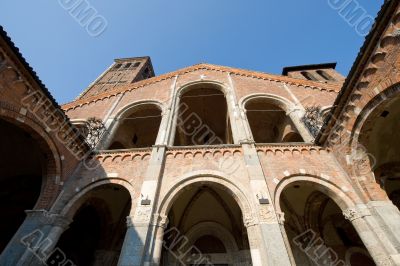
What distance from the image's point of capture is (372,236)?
5945 millimetres

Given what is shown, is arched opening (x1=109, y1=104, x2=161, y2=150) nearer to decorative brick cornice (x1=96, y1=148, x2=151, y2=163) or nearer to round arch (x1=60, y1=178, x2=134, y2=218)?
decorative brick cornice (x1=96, y1=148, x2=151, y2=163)

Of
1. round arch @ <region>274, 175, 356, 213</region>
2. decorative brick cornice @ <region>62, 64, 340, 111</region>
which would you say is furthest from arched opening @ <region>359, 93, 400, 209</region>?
decorative brick cornice @ <region>62, 64, 340, 111</region>

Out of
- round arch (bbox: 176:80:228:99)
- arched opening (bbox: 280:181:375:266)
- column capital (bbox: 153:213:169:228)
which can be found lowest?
column capital (bbox: 153:213:169:228)

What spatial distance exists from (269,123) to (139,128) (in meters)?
8.36

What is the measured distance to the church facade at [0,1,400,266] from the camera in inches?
238

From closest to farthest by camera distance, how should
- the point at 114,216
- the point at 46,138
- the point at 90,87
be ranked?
the point at 46,138
the point at 114,216
the point at 90,87

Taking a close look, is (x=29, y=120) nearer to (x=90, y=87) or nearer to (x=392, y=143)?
(x=392, y=143)

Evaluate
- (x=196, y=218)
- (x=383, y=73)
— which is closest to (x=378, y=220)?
(x=383, y=73)

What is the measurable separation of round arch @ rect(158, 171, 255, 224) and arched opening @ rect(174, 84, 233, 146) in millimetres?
5630

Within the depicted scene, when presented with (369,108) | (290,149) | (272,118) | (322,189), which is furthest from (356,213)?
(272,118)

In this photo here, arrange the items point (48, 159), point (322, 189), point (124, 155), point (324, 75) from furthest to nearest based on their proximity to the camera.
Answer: point (324, 75) < point (124, 155) < point (48, 159) < point (322, 189)

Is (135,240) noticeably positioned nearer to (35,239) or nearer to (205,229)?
(35,239)

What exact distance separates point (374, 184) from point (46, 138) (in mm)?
10580

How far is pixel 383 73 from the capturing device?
620 cm
